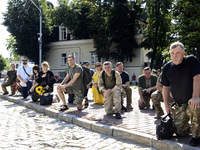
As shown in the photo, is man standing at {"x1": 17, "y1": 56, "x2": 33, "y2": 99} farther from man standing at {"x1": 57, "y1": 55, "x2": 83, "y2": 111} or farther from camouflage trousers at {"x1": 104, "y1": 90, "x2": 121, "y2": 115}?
camouflage trousers at {"x1": 104, "y1": 90, "x2": 121, "y2": 115}

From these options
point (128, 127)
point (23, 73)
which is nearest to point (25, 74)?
point (23, 73)

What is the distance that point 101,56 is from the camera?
35.2 meters

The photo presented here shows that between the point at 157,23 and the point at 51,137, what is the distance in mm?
25887

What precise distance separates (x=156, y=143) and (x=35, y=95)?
7.05 m

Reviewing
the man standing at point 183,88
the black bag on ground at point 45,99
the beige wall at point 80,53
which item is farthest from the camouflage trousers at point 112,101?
the beige wall at point 80,53

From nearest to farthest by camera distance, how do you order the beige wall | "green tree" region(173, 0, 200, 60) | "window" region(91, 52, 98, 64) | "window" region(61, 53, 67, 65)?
1. "green tree" region(173, 0, 200, 60)
2. the beige wall
3. "window" region(91, 52, 98, 64)
4. "window" region(61, 53, 67, 65)

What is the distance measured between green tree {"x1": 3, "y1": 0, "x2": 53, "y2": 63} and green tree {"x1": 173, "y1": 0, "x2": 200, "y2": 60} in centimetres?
2324

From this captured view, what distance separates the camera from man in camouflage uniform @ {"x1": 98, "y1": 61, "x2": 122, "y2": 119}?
22.5 ft

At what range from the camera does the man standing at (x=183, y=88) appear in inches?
163

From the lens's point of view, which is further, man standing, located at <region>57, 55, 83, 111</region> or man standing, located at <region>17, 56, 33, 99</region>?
man standing, located at <region>17, 56, 33, 99</region>

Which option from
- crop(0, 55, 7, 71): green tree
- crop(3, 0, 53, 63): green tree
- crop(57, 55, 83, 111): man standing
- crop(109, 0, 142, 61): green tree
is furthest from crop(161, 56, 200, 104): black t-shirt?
crop(0, 55, 7, 71): green tree

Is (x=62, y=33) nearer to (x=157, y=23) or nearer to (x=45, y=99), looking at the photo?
(x=157, y=23)

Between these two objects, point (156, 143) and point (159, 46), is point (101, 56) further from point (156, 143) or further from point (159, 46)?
point (156, 143)

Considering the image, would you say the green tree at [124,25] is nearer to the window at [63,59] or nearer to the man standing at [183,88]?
the window at [63,59]
